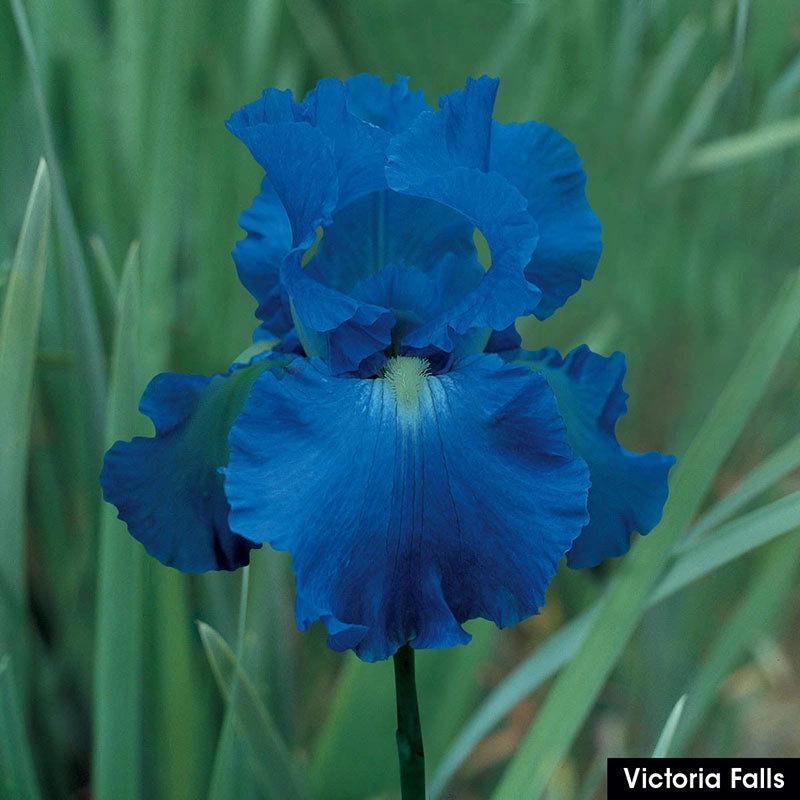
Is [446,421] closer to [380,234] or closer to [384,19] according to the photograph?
[380,234]

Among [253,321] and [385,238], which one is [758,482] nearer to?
[385,238]

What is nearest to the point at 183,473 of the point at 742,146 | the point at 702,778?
the point at 702,778

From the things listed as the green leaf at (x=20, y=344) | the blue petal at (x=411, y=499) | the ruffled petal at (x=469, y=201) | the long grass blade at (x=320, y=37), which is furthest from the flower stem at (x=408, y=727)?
the long grass blade at (x=320, y=37)

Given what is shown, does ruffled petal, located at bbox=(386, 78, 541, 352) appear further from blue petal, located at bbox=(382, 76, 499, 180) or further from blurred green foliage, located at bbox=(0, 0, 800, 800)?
blurred green foliage, located at bbox=(0, 0, 800, 800)

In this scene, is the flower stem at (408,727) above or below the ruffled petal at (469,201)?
below

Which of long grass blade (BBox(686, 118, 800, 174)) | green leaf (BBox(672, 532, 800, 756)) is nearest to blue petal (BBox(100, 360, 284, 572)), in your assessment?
green leaf (BBox(672, 532, 800, 756))

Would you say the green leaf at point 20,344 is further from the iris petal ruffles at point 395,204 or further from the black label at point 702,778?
the black label at point 702,778
